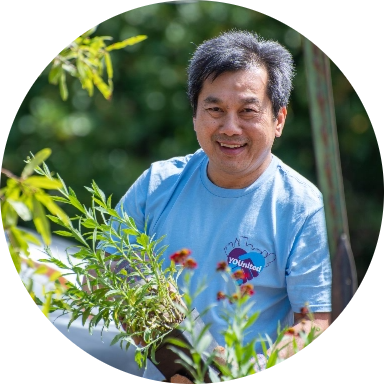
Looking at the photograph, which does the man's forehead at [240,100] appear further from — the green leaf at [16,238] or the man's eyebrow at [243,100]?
the green leaf at [16,238]

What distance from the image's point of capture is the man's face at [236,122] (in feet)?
6.15

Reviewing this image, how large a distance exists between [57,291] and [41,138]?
12.4ft

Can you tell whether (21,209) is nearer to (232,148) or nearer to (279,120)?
(232,148)

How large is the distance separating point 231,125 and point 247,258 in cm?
37


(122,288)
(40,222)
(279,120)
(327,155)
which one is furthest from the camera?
(327,155)

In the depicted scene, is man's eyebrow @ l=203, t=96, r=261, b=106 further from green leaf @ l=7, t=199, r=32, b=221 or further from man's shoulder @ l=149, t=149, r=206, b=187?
green leaf @ l=7, t=199, r=32, b=221

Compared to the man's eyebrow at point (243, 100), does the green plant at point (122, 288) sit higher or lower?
lower

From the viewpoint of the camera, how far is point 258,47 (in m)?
1.96

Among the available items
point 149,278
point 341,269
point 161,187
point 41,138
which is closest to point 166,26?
point 41,138

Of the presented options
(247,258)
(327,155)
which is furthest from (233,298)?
(327,155)

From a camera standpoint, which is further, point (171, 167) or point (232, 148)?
point (171, 167)

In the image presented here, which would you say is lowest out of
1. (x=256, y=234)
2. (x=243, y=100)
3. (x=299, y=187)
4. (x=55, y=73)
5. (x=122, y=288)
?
(x=122, y=288)

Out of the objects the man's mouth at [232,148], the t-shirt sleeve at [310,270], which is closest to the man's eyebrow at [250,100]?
the man's mouth at [232,148]

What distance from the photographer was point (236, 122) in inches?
73.9
